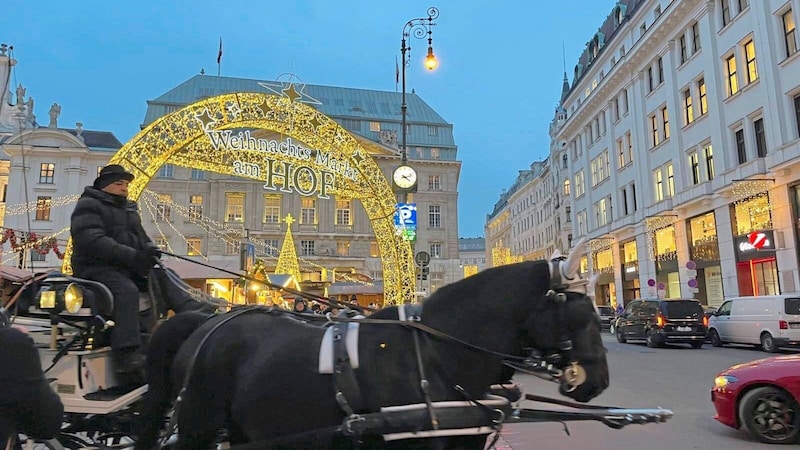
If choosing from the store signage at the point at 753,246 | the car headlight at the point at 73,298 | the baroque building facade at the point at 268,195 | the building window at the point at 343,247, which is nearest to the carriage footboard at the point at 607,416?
the car headlight at the point at 73,298

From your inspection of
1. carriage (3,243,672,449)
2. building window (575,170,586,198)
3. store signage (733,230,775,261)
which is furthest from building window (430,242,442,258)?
carriage (3,243,672,449)

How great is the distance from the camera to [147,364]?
4137 millimetres

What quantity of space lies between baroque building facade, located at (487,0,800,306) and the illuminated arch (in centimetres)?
1688

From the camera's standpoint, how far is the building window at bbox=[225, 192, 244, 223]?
182 ft

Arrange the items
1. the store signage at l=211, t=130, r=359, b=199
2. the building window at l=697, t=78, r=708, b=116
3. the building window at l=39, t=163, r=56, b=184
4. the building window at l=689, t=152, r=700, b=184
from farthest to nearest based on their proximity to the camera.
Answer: the building window at l=39, t=163, r=56, b=184 < the building window at l=689, t=152, r=700, b=184 < the building window at l=697, t=78, r=708, b=116 < the store signage at l=211, t=130, r=359, b=199

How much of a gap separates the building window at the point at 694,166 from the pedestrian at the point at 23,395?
31557mm

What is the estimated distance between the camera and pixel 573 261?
3.16 m

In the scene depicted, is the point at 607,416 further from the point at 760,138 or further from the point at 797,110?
the point at 760,138

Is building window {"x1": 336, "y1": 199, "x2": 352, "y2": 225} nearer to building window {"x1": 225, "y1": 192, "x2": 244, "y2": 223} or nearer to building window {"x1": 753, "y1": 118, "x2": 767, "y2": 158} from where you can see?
building window {"x1": 225, "y1": 192, "x2": 244, "y2": 223}

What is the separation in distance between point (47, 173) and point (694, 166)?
5337 centimetres

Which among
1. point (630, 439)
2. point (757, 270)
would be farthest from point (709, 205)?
point (630, 439)

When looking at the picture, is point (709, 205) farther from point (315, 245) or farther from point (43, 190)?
point (43, 190)

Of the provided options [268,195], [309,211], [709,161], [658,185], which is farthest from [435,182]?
[709,161]

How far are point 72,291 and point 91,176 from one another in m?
54.6
